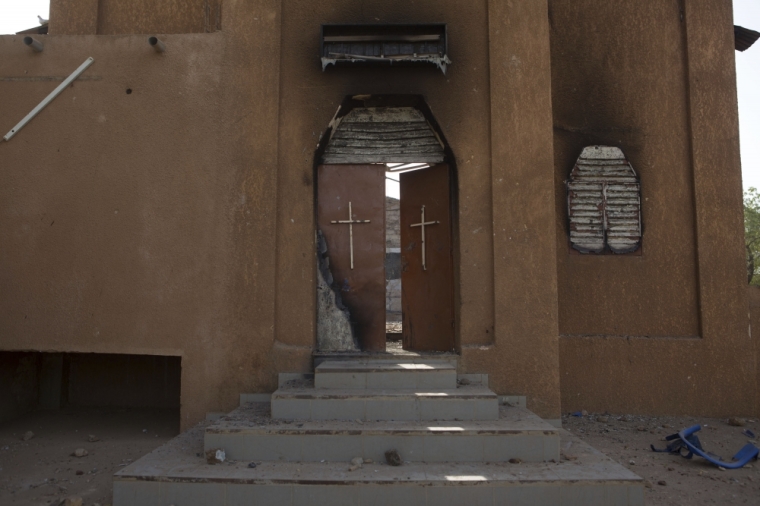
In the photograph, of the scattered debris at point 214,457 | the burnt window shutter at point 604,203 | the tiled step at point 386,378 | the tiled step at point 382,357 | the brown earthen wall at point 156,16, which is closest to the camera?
the scattered debris at point 214,457

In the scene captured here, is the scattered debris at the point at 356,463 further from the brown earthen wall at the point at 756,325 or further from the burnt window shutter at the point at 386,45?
the brown earthen wall at the point at 756,325

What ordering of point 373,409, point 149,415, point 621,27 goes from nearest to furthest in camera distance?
point 373,409
point 149,415
point 621,27

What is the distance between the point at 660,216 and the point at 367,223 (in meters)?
3.74

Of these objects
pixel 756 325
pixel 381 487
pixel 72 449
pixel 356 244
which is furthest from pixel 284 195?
pixel 756 325

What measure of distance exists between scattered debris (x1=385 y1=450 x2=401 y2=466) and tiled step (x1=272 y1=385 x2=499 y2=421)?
1.60 ft

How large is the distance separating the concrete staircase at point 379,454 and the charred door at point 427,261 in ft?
2.56

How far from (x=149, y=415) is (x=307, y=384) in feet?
8.32

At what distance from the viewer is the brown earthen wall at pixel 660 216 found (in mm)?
6586

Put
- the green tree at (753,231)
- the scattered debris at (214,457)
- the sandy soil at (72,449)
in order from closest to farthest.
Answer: the scattered debris at (214,457), the sandy soil at (72,449), the green tree at (753,231)

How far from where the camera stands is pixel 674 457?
5.25 metres

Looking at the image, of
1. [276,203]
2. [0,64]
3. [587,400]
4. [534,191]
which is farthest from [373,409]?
[0,64]

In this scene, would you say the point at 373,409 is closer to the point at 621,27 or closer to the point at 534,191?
the point at 534,191

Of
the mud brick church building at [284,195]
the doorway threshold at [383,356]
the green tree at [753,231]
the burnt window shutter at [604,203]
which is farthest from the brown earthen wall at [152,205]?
the green tree at [753,231]

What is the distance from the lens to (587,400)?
663 centimetres
